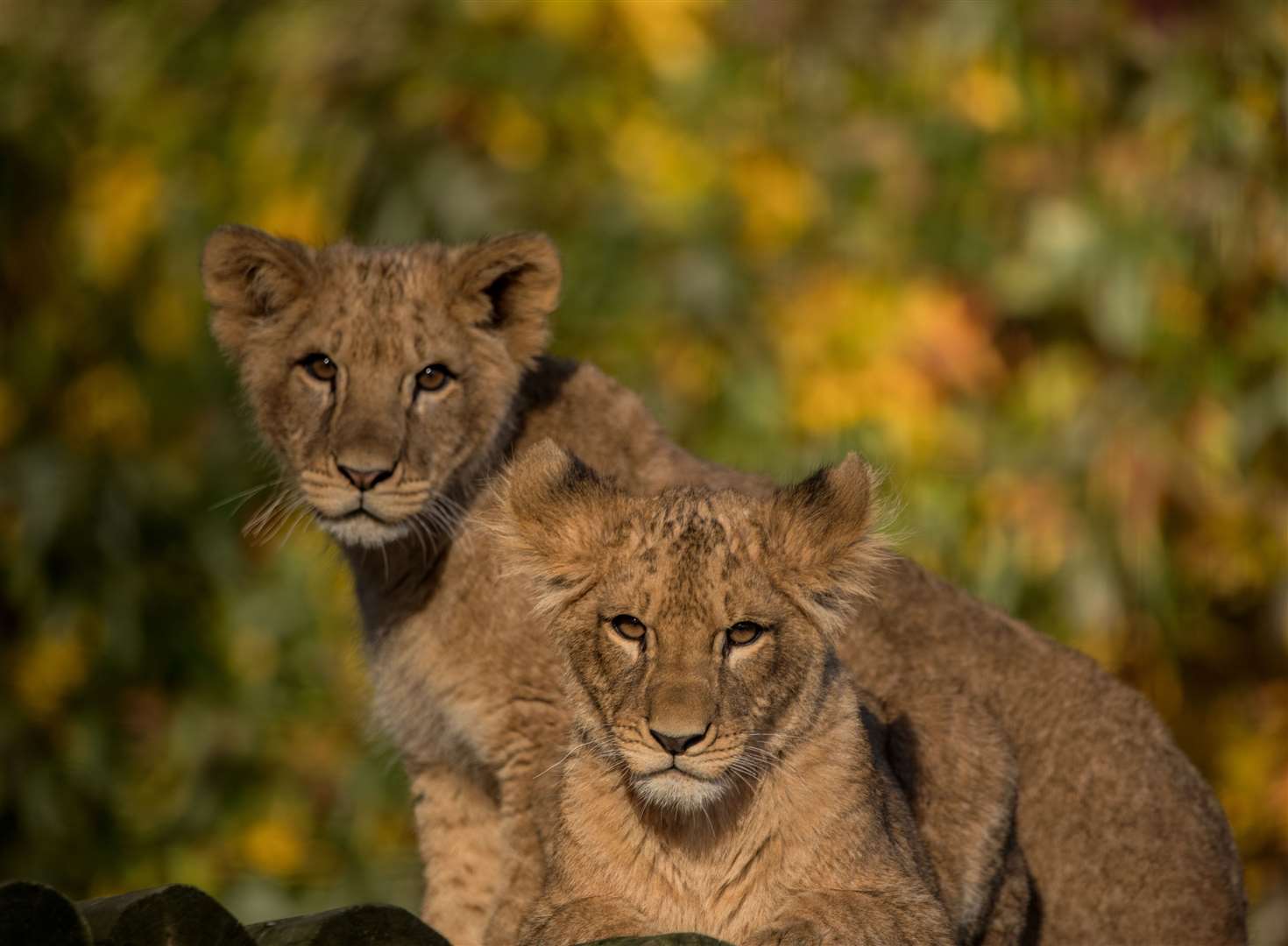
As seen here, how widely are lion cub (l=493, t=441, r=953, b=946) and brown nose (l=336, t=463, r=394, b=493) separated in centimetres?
87

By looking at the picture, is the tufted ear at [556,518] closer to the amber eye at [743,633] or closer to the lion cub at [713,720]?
the lion cub at [713,720]

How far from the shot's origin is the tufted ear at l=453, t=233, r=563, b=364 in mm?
5898

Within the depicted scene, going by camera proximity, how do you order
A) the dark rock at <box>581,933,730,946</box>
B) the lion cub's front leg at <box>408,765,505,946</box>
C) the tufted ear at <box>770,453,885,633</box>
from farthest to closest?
the lion cub's front leg at <box>408,765,505,946</box>, the tufted ear at <box>770,453,885,633</box>, the dark rock at <box>581,933,730,946</box>

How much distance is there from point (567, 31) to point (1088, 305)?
2.72 m

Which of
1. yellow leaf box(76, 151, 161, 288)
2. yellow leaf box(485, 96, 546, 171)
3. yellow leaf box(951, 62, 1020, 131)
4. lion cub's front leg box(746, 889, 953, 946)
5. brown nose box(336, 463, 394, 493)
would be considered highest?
lion cub's front leg box(746, 889, 953, 946)

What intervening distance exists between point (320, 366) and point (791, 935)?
227cm

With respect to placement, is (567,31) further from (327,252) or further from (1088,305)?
(327,252)

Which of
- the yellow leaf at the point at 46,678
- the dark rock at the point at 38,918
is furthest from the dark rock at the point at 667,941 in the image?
the yellow leaf at the point at 46,678

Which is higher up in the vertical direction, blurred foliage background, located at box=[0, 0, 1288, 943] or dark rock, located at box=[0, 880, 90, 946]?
dark rock, located at box=[0, 880, 90, 946]

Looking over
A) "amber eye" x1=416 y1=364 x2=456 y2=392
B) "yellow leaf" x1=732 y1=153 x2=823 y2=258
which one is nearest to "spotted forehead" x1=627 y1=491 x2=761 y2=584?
"amber eye" x1=416 y1=364 x2=456 y2=392

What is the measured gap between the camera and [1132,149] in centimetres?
963

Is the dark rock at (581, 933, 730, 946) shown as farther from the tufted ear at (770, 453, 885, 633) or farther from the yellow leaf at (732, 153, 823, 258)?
the yellow leaf at (732, 153, 823, 258)

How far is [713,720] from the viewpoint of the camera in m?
4.21

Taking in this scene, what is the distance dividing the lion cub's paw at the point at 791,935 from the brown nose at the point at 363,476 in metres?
1.77
